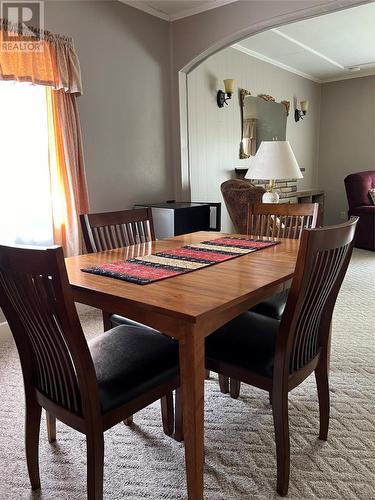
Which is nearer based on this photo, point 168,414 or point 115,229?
point 168,414

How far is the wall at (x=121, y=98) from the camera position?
308 cm

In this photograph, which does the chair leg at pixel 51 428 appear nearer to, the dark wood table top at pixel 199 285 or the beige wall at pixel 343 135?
the dark wood table top at pixel 199 285

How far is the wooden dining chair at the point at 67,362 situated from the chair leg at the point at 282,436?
0.35 m

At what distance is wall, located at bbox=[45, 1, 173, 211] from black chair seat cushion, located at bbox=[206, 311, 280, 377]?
2050 mm

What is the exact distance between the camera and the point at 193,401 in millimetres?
1133

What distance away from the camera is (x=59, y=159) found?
2.91 m

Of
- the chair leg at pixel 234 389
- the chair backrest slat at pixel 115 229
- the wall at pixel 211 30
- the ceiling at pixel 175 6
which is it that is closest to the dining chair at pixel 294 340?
the chair leg at pixel 234 389

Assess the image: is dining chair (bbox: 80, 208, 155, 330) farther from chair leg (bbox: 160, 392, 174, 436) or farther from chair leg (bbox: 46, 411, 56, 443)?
chair leg (bbox: 46, 411, 56, 443)

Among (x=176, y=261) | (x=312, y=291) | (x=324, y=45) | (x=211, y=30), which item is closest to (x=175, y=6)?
(x=211, y=30)

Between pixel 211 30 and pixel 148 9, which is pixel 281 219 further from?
pixel 148 9

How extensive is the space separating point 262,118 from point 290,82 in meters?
1.17

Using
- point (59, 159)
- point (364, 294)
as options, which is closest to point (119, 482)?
point (59, 159)

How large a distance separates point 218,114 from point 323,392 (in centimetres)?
364

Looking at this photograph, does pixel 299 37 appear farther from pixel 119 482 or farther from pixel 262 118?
pixel 119 482
